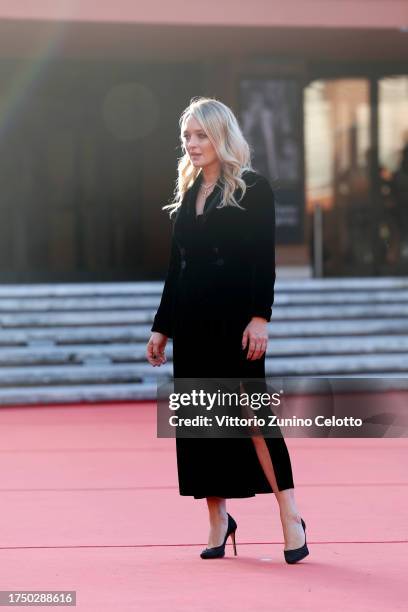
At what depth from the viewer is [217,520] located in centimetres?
491

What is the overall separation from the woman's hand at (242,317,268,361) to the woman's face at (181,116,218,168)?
2.17ft

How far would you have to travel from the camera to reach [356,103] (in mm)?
18094

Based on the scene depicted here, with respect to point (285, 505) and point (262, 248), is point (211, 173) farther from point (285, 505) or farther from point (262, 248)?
point (285, 505)

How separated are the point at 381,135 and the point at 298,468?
1140cm

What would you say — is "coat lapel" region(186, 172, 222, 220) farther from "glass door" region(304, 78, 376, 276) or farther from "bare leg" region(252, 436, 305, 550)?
"glass door" region(304, 78, 376, 276)

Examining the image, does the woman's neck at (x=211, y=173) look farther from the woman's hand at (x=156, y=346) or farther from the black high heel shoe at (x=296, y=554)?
the black high heel shoe at (x=296, y=554)

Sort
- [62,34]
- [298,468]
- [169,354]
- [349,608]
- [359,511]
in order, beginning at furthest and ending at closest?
[62,34] → [169,354] → [298,468] → [359,511] → [349,608]

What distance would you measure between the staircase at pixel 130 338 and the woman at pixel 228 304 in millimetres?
6400

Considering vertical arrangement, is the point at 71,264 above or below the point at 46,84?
below

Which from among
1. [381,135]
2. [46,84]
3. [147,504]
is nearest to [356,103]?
[381,135]

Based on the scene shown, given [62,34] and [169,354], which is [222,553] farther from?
[62,34]

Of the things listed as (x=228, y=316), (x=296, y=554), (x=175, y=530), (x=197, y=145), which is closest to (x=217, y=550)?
(x=296, y=554)

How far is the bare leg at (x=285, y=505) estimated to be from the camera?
4715 millimetres

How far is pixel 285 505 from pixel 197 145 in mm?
1440
